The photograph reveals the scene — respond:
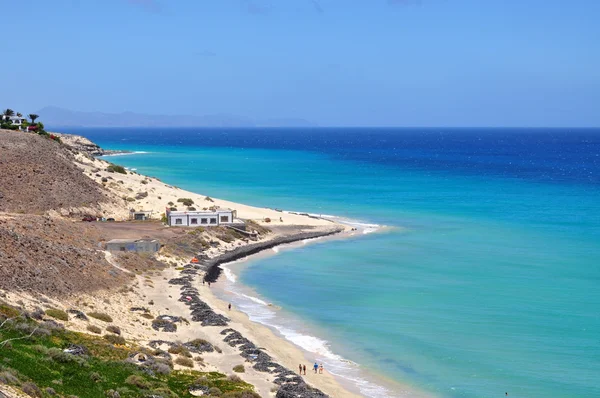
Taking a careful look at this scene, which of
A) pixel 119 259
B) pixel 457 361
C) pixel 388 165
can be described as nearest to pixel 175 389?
pixel 457 361

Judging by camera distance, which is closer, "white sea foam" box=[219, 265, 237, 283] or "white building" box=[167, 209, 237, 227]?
"white sea foam" box=[219, 265, 237, 283]

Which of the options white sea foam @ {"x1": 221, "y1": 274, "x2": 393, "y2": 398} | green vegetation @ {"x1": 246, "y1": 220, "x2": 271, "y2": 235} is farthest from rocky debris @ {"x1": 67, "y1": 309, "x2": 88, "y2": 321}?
green vegetation @ {"x1": 246, "y1": 220, "x2": 271, "y2": 235}

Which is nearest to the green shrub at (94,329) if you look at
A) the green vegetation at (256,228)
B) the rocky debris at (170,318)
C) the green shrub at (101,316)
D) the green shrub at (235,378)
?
the green shrub at (101,316)

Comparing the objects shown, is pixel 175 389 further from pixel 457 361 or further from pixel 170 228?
pixel 170 228

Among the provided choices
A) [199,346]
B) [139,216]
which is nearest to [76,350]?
[199,346]

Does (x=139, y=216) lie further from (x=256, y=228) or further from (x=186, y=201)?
(x=256, y=228)

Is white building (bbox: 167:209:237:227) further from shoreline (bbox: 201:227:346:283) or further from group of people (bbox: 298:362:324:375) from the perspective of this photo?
group of people (bbox: 298:362:324:375)

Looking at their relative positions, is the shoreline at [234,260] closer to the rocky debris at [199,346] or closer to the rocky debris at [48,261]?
the rocky debris at [199,346]
